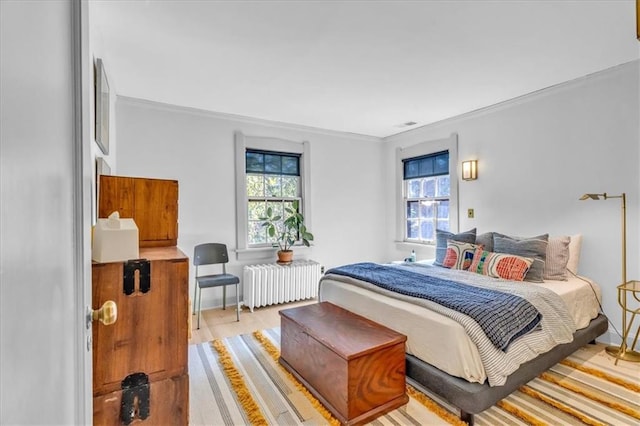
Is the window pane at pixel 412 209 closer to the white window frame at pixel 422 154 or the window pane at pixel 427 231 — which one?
the white window frame at pixel 422 154

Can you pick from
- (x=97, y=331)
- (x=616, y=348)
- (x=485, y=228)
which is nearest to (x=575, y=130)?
(x=485, y=228)

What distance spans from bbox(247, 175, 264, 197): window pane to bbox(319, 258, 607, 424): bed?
197cm

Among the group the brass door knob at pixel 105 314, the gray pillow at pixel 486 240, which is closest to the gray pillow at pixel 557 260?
the gray pillow at pixel 486 240

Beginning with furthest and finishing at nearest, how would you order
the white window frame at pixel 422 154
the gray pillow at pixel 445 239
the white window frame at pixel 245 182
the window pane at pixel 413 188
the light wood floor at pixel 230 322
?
the window pane at pixel 413 188
the white window frame at pixel 422 154
the white window frame at pixel 245 182
the gray pillow at pixel 445 239
the light wood floor at pixel 230 322

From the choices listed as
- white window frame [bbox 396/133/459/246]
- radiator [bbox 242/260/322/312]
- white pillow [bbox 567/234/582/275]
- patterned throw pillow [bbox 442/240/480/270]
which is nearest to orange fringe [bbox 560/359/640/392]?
white pillow [bbox 567/234/582/275]

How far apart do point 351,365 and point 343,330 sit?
0.38m

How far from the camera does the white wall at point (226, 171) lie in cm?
368

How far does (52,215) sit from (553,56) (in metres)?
3.39

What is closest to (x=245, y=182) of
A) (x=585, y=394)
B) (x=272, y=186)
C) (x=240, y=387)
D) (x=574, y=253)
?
(x=272, y=186)

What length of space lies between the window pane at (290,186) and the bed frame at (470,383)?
3007mm

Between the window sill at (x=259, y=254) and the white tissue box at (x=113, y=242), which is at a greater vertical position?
the white tissue box at (x=113, y=242)

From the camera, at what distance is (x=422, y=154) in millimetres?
4836

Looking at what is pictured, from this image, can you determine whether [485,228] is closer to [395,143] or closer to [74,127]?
[395,143]

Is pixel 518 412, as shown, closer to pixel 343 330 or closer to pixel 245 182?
pixel 343 330
